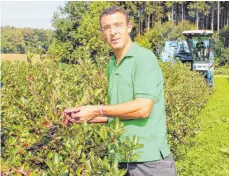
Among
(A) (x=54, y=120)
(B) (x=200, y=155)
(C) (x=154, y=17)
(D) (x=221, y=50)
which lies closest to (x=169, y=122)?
(B) (x=200, y=155)

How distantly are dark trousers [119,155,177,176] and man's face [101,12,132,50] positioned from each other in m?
0.70

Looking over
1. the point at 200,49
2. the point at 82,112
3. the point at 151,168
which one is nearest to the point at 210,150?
the point at 151,168

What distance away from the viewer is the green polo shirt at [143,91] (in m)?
2.43

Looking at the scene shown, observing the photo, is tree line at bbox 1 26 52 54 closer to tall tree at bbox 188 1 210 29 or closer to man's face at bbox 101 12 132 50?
man's face at bbox 101 12 132 50

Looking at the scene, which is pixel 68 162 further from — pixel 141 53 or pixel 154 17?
pixel 154 17

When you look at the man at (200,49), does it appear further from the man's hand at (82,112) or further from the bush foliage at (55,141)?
the man's hand at (82,112)

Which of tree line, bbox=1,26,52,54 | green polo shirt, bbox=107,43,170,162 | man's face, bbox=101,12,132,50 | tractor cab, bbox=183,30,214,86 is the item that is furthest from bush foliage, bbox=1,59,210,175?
tractor cab, bbox=183,30,214,86

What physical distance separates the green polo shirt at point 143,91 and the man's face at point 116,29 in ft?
0.26

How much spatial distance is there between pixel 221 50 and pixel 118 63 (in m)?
39.5

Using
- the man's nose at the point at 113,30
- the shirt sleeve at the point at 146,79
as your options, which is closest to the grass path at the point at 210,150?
the shirt sleeve at the point at 146,79

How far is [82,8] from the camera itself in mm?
43906

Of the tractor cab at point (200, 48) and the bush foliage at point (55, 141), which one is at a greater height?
the tractor cab at point (200, 48)

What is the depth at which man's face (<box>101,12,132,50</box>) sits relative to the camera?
2.50 metres

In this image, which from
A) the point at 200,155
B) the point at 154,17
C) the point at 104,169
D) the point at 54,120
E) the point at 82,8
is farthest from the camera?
the point at 154,17
